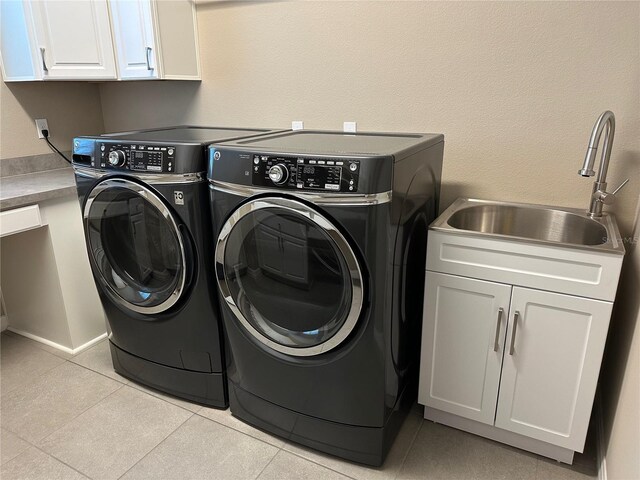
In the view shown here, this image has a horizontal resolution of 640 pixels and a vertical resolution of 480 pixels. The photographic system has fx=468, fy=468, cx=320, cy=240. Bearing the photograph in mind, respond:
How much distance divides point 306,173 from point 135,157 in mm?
764

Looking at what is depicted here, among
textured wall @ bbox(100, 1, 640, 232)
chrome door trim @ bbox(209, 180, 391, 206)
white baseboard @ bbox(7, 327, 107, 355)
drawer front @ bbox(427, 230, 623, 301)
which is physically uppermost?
textured wall @ bbox(100, 1, 640, 232)

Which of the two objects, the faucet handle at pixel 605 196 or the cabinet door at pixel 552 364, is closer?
the cabinet door at pixel 552 364

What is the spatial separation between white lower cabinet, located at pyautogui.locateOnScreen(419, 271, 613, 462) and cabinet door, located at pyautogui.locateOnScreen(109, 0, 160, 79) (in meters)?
1.76

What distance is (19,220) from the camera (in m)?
2.07

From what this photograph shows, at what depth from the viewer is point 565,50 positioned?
1766 mm

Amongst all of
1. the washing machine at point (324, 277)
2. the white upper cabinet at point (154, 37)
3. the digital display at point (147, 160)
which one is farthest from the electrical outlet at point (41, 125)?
the washing machine at point (324, 277)

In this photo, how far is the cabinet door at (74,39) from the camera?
228cm

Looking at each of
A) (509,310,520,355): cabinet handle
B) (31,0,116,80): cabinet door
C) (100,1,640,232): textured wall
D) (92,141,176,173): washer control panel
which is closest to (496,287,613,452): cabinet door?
(509,310,520,355): cabinet handle

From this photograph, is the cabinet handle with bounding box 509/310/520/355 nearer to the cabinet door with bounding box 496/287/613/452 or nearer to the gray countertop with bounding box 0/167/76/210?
the cabinet door with bounding box 496/287/613/452

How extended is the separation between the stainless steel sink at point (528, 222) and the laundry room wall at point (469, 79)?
69 mm

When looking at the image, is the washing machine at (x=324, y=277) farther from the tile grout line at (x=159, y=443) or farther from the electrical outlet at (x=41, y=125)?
the electrical outlet at (x=41, y=125)

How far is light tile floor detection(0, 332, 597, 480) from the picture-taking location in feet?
5.57

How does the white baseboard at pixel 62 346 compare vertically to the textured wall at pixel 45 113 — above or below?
below

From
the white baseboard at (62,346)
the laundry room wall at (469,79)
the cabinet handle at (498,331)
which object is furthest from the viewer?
the white baseboard at (62,346)
